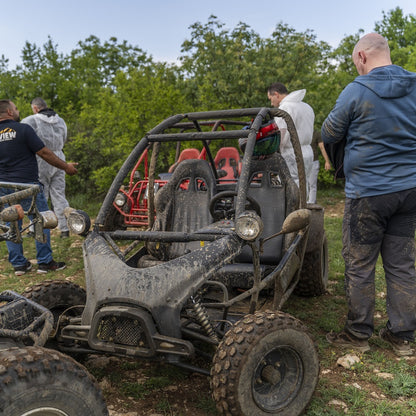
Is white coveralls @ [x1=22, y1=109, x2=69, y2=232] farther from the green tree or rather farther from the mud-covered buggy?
the green tree

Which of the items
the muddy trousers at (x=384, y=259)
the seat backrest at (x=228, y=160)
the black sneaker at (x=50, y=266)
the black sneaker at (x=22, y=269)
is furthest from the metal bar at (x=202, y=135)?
the seat backrest at (x=228, y=160)

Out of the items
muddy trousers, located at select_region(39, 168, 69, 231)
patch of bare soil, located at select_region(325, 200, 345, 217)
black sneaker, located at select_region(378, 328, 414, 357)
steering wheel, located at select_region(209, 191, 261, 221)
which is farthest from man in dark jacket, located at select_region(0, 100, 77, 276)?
patch of bare soil, located at select_region(325, 200, 345, 217)

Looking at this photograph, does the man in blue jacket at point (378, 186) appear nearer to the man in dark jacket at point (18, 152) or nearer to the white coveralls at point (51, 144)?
the man in dark jacket at point (18, 152)

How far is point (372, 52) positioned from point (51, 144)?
482cm

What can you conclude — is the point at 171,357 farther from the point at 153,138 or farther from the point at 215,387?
the point at 153,138

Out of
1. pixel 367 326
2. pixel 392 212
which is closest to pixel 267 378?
pixel 367 326

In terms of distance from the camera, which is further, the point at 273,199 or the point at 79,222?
the point at 273,199

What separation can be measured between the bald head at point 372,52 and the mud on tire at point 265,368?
199 cm

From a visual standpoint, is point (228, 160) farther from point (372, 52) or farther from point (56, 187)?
point (372, 52)

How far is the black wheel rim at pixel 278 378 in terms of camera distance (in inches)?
103

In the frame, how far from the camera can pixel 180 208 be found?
4.30m

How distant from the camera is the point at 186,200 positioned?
430 cm

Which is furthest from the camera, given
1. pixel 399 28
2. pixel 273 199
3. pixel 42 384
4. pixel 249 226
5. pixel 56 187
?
pixel 399 28

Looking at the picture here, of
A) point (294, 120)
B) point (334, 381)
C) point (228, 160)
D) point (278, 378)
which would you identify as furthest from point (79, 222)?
point (228, 160)
